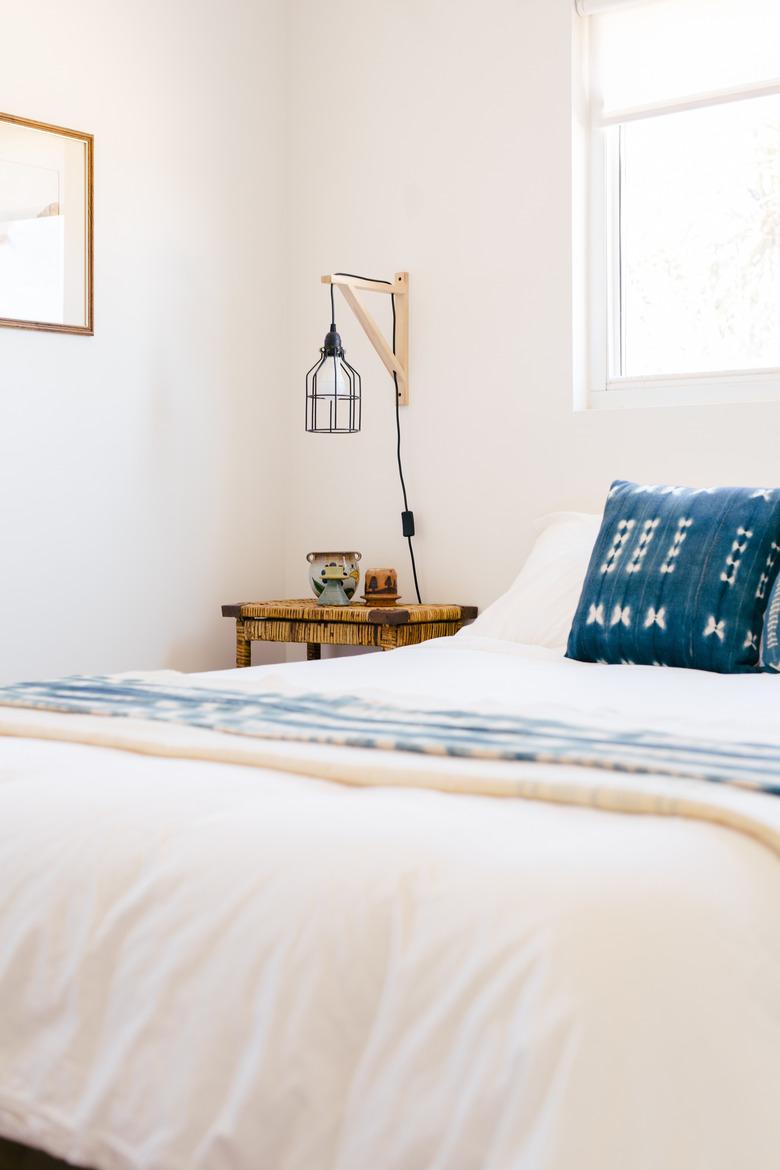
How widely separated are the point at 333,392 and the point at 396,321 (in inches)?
11.7

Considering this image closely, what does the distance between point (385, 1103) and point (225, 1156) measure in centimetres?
13

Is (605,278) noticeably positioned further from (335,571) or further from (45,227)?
(45,227)

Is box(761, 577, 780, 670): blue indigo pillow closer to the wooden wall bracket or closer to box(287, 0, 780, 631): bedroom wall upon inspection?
box(287, 0, 780, 631): bedroom wall

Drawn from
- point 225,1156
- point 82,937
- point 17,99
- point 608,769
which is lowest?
point 225,1156

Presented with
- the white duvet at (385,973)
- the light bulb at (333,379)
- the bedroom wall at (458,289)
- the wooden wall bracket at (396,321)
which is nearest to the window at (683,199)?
the bedroom wall at (458,289)

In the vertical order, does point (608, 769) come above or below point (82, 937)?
above

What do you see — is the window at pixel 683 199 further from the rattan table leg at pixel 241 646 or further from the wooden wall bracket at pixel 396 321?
the rattan table leg at pixel 241 646

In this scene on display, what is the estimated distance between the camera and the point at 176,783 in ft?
3.90

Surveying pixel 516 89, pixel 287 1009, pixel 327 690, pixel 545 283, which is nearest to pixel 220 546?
pixel 545 283

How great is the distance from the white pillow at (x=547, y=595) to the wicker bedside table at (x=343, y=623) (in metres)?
0.35

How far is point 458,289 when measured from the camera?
324 cm

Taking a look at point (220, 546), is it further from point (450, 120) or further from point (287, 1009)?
point (287, 1009)

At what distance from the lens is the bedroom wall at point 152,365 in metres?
2.96

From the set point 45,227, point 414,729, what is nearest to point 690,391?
point 45,227
